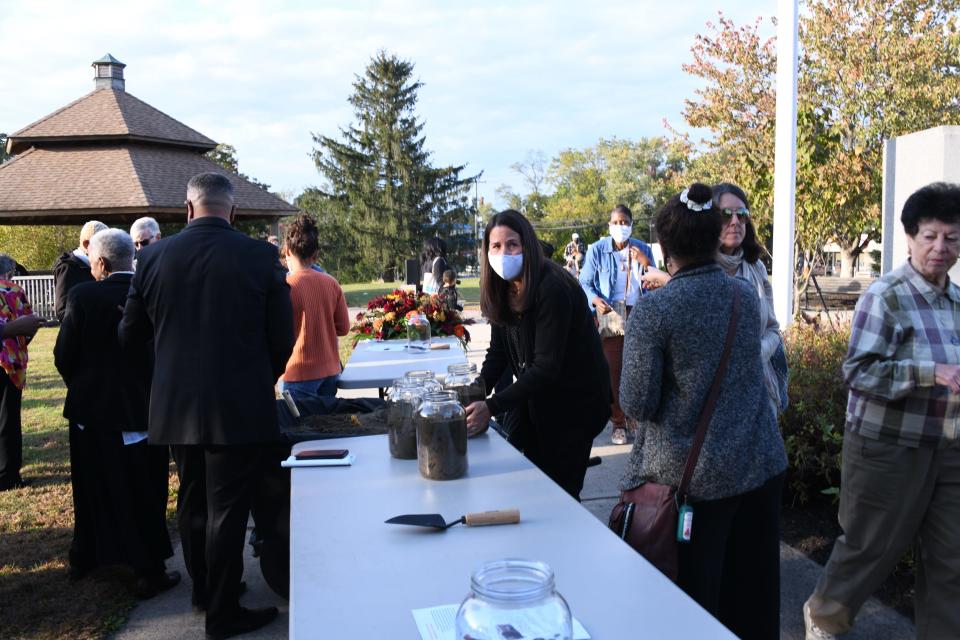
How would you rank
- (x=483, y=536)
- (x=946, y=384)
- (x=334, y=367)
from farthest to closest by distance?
(x=334, y=367)
(x=946, y=384)
(x=483, y=536)

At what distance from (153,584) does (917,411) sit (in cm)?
406

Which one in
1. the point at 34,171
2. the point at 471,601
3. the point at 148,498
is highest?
the point at 34,171

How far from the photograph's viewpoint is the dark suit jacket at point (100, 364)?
14.3 feet

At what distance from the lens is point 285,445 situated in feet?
12.6

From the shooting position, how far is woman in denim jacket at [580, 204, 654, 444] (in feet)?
23.2

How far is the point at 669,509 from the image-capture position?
2.42 meters

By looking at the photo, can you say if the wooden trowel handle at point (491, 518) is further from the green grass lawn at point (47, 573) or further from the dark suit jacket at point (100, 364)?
the dark suit jacket at point (100, 364)

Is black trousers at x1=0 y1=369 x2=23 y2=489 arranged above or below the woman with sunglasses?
below

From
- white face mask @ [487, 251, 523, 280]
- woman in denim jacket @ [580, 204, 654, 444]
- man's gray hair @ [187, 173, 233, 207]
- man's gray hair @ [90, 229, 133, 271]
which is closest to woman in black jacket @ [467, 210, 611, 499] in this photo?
white face mask @ [487, 251, 523, 280]

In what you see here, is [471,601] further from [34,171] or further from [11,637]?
[34,171]

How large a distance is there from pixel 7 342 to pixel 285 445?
13.1ft

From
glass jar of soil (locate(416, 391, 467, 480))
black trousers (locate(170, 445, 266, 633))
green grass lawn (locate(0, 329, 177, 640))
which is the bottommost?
green grass lawn (locate(0, 329, 177, 640))

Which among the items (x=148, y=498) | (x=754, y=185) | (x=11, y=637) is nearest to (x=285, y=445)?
(x=148, y=498)

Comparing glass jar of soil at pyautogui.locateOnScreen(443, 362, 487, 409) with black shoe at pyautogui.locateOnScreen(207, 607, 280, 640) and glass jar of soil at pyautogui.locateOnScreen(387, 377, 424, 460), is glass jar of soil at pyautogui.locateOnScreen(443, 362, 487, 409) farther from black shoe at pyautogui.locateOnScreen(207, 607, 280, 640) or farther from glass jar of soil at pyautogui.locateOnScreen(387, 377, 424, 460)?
black shoe at pyautogui.locateOnScreen(207, 607, 280, 640)
